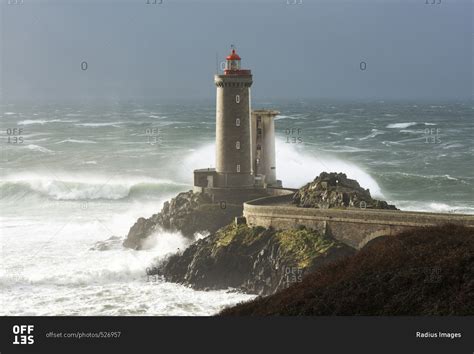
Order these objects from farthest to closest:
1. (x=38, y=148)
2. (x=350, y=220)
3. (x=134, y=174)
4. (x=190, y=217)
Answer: (x=38, y=148) < (x=134, y=174) < (x=190, y=217) < (x=350, y=220)

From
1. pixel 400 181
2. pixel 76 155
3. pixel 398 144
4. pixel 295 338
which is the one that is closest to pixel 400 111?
pixel 398 144

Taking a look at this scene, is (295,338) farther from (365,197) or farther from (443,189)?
(443,189)

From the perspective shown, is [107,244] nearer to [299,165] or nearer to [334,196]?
[334,196]

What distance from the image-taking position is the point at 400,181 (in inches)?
3187

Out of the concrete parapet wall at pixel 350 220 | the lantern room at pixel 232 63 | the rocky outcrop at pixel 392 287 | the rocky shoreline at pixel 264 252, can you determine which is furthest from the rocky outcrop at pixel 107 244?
the rocky outcrop at pixel 392 287

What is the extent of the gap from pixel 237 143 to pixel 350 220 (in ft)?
34.4

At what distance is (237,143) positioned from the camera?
50.8 meters

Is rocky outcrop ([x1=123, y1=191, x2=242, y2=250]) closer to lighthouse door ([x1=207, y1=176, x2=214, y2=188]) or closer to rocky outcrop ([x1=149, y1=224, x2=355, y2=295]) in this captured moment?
lighthouse door ([x1=207, y1=176, x2=214, y2=188])

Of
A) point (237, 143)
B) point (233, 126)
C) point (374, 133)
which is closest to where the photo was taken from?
point (233, 126)

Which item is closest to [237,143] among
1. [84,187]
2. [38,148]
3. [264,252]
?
[264,252]

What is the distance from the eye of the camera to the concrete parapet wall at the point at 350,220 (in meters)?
39.6

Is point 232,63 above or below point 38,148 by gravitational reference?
above

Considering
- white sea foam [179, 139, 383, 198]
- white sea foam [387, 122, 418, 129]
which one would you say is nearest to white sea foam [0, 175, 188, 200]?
white sea foam [179, 139, 383, 198]

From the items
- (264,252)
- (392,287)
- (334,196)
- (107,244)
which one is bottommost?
(107,244)
